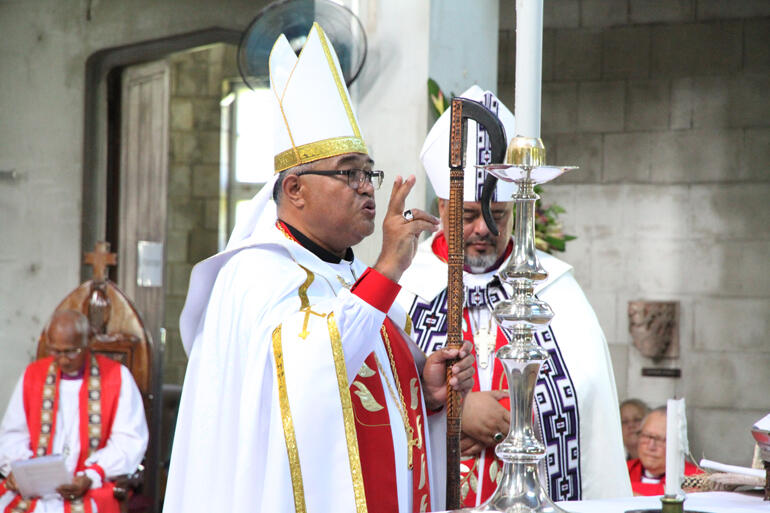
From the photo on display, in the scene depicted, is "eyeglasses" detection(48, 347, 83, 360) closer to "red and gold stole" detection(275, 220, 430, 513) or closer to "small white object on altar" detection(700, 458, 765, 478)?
"red and gold stole" detection(275, 220, 430, 513)

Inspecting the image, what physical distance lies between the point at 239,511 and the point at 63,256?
5031mm

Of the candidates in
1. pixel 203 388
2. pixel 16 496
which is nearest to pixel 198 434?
pixel 203 388

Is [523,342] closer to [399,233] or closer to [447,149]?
[399,233]

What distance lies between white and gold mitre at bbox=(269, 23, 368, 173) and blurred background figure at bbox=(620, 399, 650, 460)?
4.67 meters

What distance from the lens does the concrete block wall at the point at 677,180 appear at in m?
7.21

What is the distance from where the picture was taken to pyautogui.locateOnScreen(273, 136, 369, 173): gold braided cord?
8.50 feet

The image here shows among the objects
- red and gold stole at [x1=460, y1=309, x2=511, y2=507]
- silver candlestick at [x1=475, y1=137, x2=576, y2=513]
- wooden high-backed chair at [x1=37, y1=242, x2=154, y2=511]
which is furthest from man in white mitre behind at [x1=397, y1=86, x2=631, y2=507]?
wooden high-backed chair at [x1=37, y1=242, x2=154, y2=511]

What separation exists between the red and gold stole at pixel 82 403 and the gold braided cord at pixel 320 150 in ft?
→ 11.0

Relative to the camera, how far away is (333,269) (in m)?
2.56

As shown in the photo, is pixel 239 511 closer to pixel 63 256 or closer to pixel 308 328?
pixel 308 328

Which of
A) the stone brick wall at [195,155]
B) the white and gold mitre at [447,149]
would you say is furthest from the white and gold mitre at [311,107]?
the stone brick wall at [195,155]

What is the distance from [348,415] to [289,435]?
0.14 m

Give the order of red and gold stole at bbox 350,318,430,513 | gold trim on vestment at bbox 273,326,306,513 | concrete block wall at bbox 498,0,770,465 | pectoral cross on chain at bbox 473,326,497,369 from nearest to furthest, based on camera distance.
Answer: gold trim on vestment at bbox 273,326,306,513 < red and gold stole at bbox 350,318,430,513 < pectoral cross on chain at bbox 473,326,497,369 < concrete block wall at bbox 498,0,770,465

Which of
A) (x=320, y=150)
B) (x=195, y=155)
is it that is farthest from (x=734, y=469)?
(x=195, y=155)
